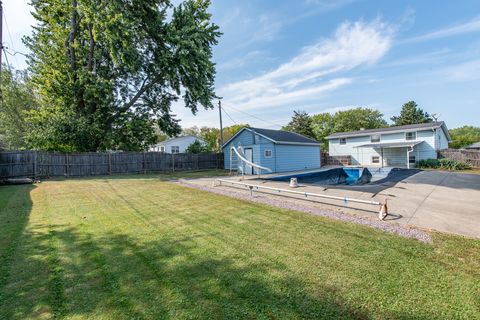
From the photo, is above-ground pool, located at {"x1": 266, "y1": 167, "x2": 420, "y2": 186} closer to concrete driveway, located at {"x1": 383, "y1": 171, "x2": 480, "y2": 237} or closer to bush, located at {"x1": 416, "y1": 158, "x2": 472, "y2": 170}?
bush, located at {"x1": 416, "y1": 158, "x2": 472, "y2": 170}

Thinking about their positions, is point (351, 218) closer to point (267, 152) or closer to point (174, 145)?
point (267, 152)

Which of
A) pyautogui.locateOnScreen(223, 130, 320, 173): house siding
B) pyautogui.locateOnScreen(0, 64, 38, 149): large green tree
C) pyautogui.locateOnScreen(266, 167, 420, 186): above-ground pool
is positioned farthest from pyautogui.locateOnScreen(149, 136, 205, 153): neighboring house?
pyautogui.locateOnScreen(266, 167, 420, 186): above-ground pool

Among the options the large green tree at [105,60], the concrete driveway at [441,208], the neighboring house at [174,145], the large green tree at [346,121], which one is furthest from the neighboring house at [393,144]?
the neighboring house at [174,145]

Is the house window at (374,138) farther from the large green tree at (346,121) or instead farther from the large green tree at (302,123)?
the large green tree at (346,121)

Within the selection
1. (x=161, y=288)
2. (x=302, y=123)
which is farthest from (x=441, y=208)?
(x=302, y=123)

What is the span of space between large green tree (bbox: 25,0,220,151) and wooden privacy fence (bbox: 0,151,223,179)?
122cm

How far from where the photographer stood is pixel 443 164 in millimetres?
17281

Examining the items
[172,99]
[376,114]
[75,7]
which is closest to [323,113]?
[376,114]

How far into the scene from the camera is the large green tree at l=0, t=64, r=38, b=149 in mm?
25109

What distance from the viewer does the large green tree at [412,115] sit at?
37719 millimetres

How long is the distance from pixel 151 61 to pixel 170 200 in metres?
13.4

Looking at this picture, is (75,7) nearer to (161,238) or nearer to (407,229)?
(161,238)

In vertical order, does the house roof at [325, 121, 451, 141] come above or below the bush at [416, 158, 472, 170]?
above

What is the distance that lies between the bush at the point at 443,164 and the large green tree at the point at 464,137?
2017 centimetres
